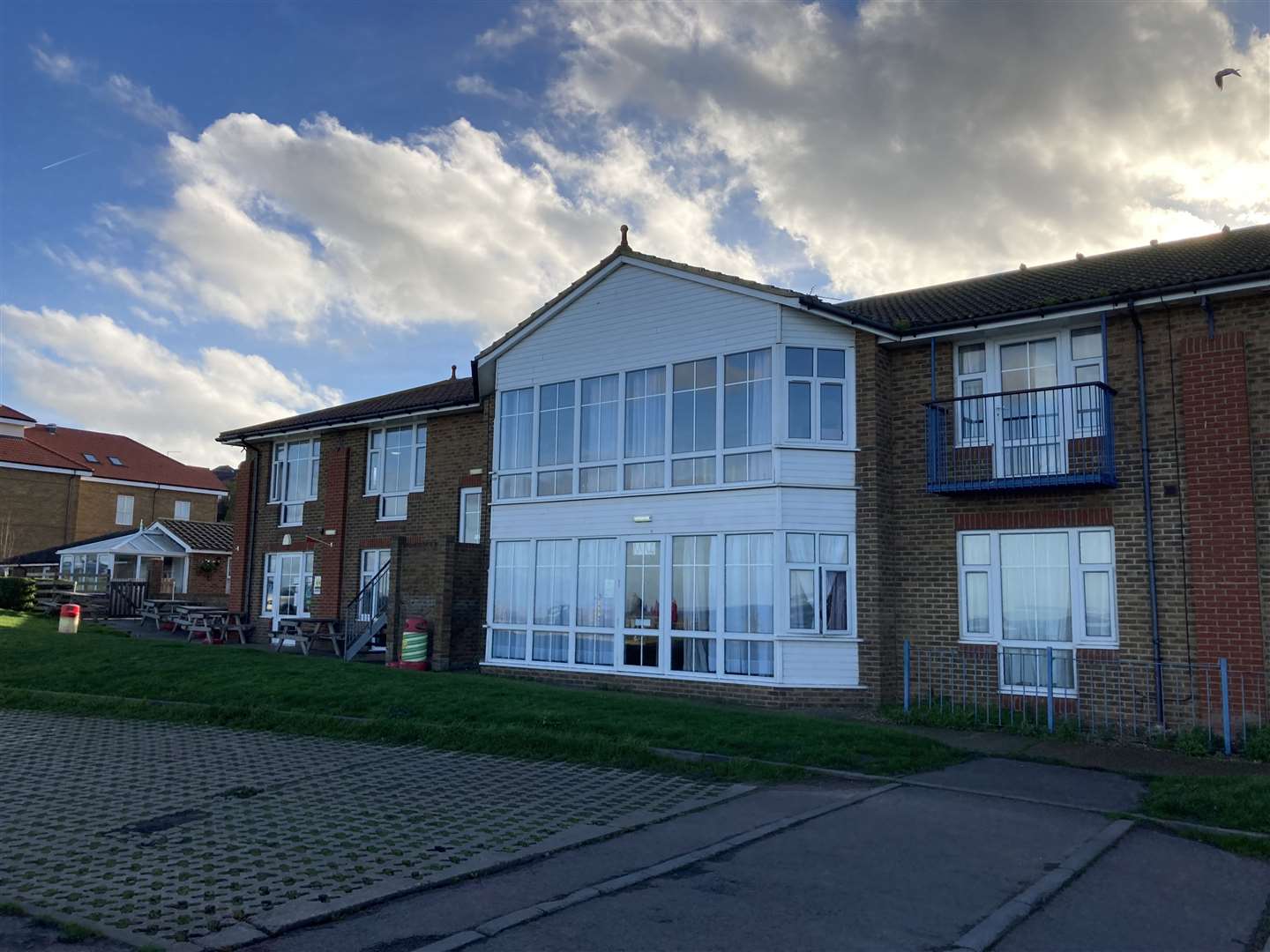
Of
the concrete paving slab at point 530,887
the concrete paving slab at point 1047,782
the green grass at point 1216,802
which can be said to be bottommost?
the concrete paving slab at point 530,887

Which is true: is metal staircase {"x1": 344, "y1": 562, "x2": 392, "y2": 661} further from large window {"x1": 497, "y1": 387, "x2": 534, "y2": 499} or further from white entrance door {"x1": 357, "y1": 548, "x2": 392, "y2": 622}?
large window {"x1": 497, "y1": 387, "x2": 534, "y2": 499}

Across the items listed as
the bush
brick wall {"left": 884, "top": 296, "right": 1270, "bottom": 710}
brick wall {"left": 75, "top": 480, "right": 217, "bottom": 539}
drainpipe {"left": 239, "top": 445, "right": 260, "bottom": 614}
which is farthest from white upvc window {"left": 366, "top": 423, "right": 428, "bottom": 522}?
brick wall {"left": 75, "top": 480, "right": 217, "bottom": 539}

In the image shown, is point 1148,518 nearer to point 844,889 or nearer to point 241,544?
point 844,889

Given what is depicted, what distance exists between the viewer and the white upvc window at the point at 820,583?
14.7 meters

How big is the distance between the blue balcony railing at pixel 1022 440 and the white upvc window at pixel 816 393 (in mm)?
1391

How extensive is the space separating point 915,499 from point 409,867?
10518 millimetres

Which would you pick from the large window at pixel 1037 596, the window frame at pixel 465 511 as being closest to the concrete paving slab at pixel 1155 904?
the large window at pixel 1037 596

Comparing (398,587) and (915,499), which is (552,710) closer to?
A: (915,499)

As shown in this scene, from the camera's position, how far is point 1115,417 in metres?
13.1

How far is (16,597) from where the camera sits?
2914 centimetres

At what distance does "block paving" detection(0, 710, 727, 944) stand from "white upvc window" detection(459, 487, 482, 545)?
958 cm

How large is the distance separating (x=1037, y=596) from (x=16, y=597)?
28.6 meters

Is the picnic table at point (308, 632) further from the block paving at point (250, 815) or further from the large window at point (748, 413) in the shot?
the large window at point (748, 413)

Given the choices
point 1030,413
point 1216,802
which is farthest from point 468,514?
point 1216,802
